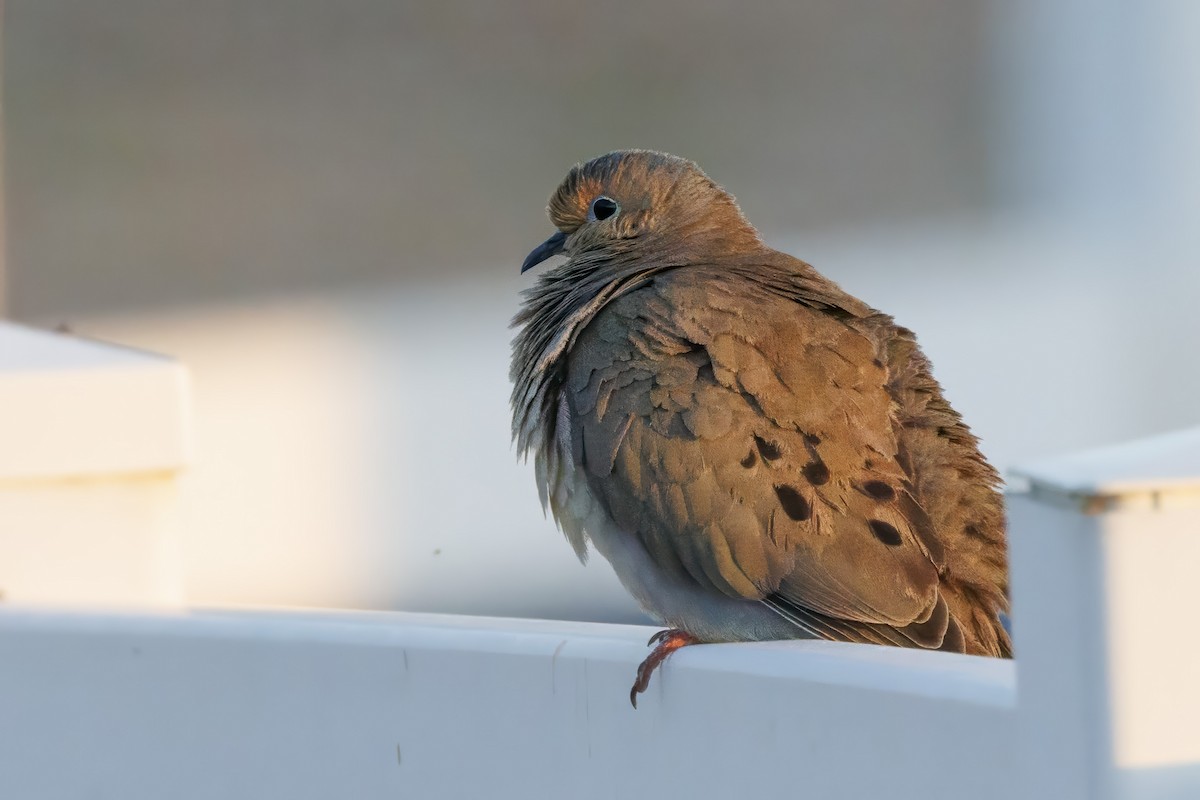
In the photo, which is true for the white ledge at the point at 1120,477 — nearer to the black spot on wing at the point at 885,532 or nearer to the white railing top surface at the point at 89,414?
the black spot on wing at the point at 885,532

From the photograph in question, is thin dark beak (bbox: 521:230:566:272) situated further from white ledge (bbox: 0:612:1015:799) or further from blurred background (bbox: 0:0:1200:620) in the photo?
blurred background (bbox: 0:0:1200:620)

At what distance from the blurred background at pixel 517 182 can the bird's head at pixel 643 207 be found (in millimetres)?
4871

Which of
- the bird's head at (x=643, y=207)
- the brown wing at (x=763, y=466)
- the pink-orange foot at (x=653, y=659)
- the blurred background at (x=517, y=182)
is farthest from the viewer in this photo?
the blurred background at (x=517, y=182)

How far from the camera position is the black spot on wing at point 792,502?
2.77 metres

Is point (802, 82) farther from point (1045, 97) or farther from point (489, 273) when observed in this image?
point (489, 273)

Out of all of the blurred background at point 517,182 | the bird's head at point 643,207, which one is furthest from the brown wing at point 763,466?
the blurred background at point 517,182

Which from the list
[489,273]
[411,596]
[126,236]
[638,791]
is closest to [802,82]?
Answer: [489,273]

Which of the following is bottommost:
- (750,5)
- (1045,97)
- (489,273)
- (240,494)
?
(240,494)

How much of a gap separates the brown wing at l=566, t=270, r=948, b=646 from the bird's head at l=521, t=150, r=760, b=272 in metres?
0.64

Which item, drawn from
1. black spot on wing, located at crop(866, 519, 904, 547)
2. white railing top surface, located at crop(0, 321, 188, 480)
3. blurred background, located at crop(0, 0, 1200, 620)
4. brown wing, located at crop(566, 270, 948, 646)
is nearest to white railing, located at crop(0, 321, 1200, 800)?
brown wing, located at crop(566, 270, 948, 646)

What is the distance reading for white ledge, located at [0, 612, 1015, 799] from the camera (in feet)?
5.87

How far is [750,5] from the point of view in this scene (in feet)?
47.8

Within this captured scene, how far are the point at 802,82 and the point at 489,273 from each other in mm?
3869

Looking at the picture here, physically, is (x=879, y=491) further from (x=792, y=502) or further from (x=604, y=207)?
(x=604, y=207)
